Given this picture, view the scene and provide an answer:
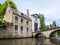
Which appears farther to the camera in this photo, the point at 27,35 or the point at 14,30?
the point at 27,35

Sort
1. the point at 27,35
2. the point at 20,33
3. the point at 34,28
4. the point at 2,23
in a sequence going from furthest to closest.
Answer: the point at 34,28, the point at 27,35, the point at 20,33, the point at 2,23

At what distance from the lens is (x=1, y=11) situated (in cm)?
5312

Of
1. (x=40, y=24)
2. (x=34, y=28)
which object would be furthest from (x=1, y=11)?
(x=40, y=24)

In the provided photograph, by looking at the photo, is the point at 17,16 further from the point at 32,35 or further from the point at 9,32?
the point at 32,35

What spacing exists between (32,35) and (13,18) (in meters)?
12.1

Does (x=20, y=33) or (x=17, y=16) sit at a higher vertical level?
(x=17, y=16)

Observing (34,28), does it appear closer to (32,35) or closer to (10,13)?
(32,35)


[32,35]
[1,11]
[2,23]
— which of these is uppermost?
[1,11]

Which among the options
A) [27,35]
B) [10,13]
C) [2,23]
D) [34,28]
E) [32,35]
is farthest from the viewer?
[34,28]

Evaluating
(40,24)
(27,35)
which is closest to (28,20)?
(27,35)

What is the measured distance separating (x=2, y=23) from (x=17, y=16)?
696 cm

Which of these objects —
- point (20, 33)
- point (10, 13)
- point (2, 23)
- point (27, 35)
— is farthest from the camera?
point (27, 35)

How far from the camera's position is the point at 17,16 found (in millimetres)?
46469

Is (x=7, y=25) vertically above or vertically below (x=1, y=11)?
below
